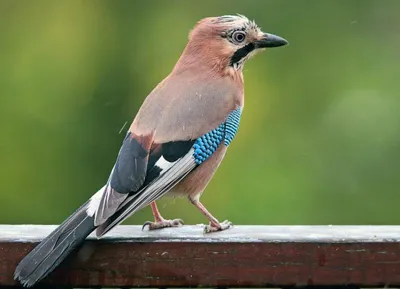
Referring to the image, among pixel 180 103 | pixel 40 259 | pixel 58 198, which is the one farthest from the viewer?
pixel 58 198

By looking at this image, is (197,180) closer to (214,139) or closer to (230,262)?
(214,139)

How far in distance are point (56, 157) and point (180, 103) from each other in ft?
16.3

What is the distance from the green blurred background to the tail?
13.8 feet

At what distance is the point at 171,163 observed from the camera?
323cm

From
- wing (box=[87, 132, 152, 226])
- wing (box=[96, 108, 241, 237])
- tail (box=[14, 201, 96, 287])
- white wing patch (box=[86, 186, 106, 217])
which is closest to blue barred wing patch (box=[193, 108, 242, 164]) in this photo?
wing (box=[96, 108, 241, 237])

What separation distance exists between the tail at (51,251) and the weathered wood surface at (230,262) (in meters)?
0.04

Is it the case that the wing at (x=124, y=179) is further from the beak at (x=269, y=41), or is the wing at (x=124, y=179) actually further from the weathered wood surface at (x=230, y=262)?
the beak at (x=269, y=41)

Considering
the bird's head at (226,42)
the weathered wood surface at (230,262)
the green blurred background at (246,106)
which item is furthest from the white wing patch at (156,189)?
the green blurred background at (246,106)

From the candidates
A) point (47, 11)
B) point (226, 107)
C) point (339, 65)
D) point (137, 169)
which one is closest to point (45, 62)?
point (47, 11)

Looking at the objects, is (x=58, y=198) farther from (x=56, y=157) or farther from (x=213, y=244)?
(x=213, y=244)

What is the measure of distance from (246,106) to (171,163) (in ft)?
14.0

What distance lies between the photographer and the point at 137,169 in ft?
10.1

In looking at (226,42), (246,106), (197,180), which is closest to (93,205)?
(197,180)

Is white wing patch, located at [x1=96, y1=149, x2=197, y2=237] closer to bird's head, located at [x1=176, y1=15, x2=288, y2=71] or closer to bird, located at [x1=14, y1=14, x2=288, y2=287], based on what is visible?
bird, located at [x1=14, y1=14, x2=288, y2=287]
